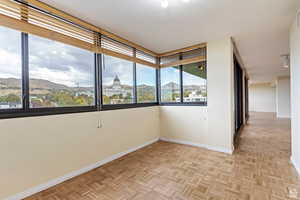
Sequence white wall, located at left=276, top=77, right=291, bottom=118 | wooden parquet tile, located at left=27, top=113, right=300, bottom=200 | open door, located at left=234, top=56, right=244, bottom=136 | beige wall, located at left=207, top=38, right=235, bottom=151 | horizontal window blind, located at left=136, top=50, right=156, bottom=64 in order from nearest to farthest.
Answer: wooden parquet tile, located at left=27, top=113, right=300, bottom=200 < beige wall, located at left=207, top=38, right=235, bottom=151 < horizontal window blind, located at left=136, top=50, right=156, bottom=64 < open door, located at left=234, top=56, right=244, bottom=136 < white wall, located at left=276, top=77, right=291, bottom=118

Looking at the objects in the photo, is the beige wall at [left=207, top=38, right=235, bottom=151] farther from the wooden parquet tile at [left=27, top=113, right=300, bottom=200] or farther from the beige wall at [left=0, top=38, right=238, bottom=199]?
the wooden parquet tile at [left=27, top=113, right=300, bottom=200]

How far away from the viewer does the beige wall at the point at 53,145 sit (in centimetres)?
175

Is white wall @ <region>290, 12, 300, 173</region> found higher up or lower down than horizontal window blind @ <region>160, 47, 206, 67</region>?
lower down

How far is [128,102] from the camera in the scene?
11.4 feet

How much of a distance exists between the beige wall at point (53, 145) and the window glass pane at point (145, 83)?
854 mm

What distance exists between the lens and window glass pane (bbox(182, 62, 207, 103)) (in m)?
3.69

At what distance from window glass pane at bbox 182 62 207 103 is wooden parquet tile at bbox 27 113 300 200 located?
4.51 feet

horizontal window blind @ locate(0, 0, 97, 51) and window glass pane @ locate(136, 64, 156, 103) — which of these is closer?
horizontal window blind @ locate(0, 0, 97, 51)

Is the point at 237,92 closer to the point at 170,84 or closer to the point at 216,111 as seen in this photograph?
the point at 216,111

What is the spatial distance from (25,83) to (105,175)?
1.79m

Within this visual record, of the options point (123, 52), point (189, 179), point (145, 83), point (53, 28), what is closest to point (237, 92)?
point (145, 83)

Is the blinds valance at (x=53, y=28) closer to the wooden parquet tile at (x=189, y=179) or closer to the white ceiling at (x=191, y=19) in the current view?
the white ceiling at (x=191, y=19)

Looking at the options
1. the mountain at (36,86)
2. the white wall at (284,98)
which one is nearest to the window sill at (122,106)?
the mountain at (36,86)

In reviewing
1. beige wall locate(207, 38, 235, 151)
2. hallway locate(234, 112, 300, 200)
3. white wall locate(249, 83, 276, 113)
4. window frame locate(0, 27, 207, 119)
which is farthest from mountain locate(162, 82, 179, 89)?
white wall locate(249, 83, 276, 113)
